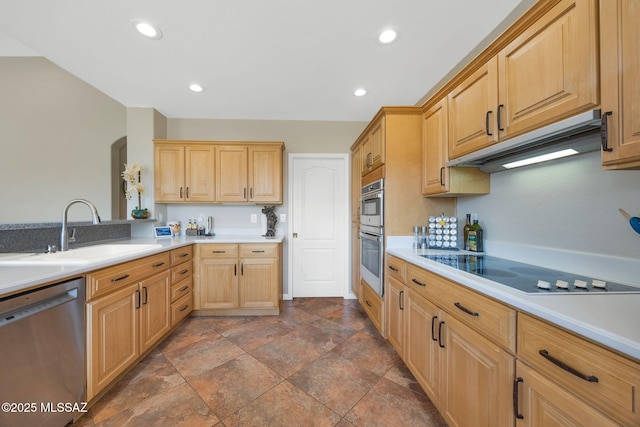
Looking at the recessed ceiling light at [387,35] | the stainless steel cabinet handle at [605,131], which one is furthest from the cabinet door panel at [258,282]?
the stainless steel cabinet handle at [605,131]

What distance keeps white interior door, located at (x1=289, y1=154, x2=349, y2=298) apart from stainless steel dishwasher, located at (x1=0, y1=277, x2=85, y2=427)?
2221 mm

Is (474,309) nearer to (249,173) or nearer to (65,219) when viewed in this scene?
(249,173)

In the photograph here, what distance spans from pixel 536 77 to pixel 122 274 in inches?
106

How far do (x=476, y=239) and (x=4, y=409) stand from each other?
2.85 m

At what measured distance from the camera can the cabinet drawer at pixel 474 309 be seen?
0.86 m

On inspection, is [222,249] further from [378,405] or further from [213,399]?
[378,405]

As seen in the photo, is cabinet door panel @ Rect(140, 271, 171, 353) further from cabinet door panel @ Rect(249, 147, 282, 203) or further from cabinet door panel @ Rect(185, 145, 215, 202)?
cabinet door panel @ Rect(249, 147, 282, 203)

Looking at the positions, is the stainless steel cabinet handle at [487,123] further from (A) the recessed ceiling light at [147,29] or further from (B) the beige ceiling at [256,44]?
(A) the recessed ceiling light at [147,29]

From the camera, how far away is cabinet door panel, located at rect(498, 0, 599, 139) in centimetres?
85

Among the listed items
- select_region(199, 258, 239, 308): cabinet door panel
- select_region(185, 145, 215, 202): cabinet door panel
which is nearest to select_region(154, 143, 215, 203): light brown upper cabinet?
select_region(185, 145, 215, 202): cabinet door panel

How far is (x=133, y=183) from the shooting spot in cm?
Answer: 267

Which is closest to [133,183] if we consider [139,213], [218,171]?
[139,213]

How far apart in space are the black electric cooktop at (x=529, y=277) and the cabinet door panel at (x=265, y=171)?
1.97 meters

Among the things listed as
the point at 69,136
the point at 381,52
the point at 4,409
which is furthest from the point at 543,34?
the point at 69,136
